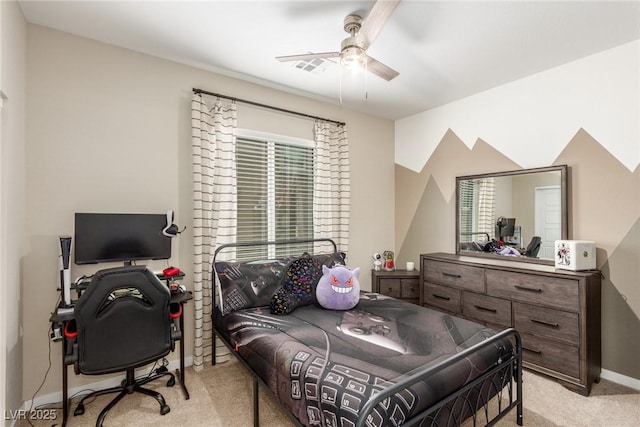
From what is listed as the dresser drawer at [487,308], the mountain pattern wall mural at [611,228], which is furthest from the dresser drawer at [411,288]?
the mountain pattern wall mural at [611,228]

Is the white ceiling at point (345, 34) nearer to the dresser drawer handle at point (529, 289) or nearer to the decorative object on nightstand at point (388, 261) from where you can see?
the dresser drawer handle at point (529, 289)

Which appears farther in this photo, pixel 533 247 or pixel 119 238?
pixel 533 247

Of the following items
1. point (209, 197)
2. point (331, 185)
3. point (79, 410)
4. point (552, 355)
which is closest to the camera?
point (79, 410)

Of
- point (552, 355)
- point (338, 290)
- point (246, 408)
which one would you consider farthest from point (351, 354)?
point (552, 355)

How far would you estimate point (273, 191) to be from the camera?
11.6 ft

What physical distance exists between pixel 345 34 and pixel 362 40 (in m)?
0.54

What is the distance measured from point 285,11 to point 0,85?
179 centimetres

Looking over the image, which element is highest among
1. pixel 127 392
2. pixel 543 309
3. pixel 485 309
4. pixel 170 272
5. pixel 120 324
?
pixel 170 272

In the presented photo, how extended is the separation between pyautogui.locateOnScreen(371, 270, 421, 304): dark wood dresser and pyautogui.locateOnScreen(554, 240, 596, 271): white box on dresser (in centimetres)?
156

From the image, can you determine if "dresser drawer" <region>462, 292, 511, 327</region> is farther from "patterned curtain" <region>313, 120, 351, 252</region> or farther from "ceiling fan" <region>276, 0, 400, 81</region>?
"ceiling fan" <region>276, 0, 400, 81</region>

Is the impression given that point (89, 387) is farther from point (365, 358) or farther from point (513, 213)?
point (513, 213)

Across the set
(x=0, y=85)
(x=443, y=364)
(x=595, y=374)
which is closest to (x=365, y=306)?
(x=443, y=364)

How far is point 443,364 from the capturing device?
1.49 meters

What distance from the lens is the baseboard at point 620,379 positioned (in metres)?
2.58
